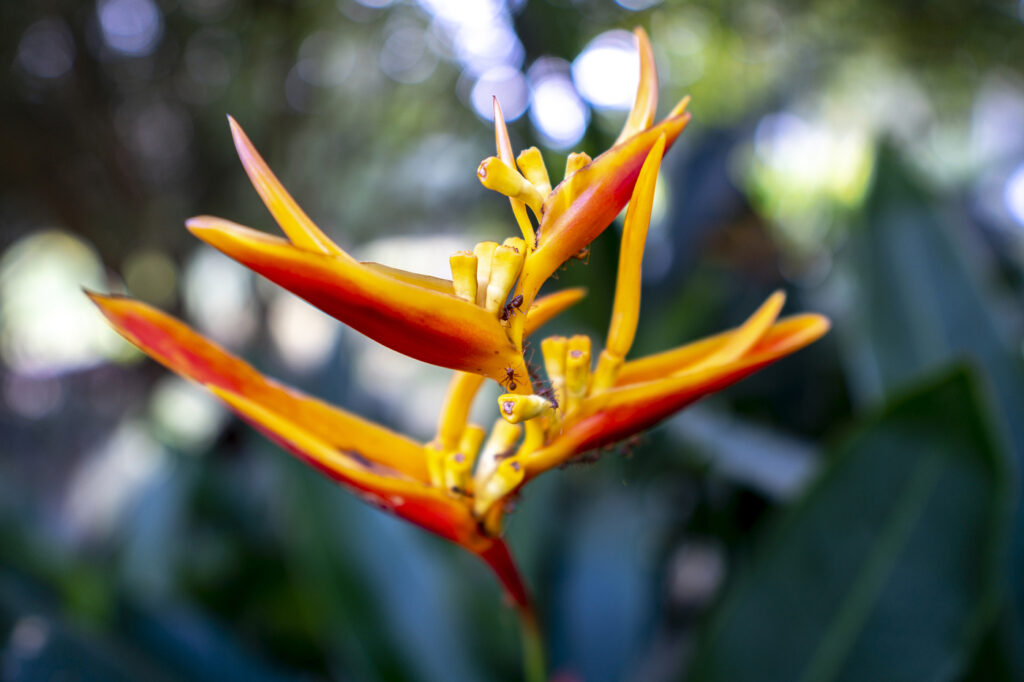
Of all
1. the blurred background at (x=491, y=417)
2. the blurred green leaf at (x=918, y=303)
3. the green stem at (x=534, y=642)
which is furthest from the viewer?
the blurred green leaf at (x=918, y=303)

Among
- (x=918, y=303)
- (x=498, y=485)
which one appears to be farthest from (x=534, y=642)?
(x=918, y=303)

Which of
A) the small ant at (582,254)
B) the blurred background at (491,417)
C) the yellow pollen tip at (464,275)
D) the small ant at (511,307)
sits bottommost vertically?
the blurred background at (491,417)

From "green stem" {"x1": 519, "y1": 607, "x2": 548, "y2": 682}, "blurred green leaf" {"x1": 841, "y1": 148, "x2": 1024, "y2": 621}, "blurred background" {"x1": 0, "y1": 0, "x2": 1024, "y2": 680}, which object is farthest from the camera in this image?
"blurred green leaf" {"x1": 841, "y1": 148, "x2": 1024, "y2": 621}

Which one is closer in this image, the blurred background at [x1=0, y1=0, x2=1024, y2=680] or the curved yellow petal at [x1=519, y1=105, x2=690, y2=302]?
the curved yellow petal at [x1=519, y1=105, x2=690, y2=302]

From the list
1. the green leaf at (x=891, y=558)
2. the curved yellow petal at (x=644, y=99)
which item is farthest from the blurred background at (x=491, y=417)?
the curved yellow petal at (x=644, y=99)

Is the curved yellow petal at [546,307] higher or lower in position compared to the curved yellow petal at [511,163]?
lower

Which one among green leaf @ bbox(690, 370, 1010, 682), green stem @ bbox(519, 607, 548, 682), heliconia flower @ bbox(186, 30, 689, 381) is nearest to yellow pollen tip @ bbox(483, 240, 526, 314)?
heliconia flower @ bbox(186, 30, 689, 381)

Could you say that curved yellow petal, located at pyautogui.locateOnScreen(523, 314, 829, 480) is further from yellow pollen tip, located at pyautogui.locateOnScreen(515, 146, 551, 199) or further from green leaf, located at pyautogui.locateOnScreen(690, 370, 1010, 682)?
green leaf, located at pyautogui.locateOnScreen(690, 370, 1010, 682)

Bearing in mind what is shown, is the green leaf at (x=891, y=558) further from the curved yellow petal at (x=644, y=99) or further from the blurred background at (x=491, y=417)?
the curved yellow petal at (x=644, y=99)
